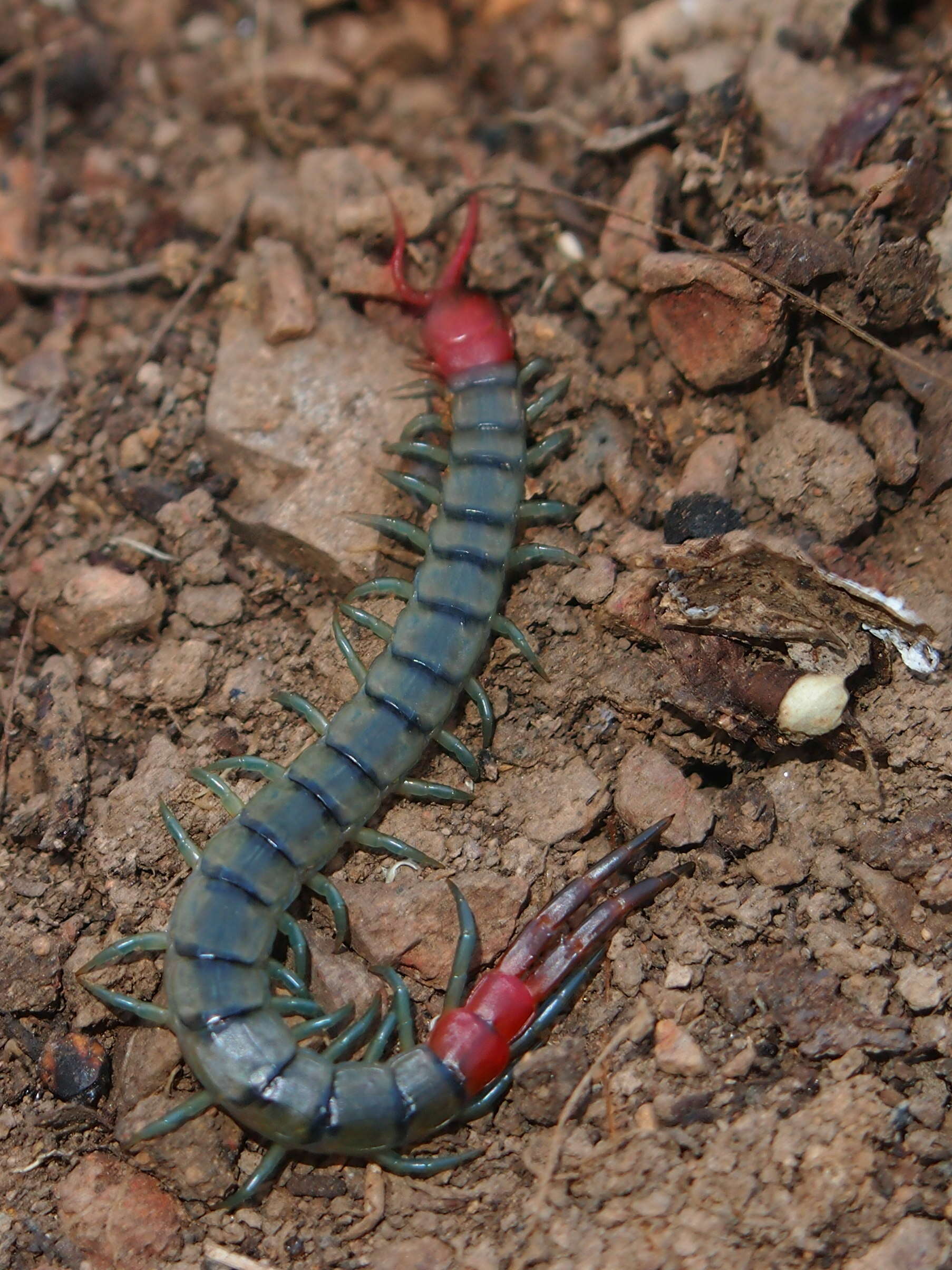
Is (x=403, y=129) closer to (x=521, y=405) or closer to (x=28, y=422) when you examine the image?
(x=521, y=405)

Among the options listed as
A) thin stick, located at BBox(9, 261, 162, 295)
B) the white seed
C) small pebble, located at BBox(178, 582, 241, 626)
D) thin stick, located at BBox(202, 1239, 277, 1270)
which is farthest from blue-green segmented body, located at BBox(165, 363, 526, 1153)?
thin stick, located at BBox(9, 261, 162, 295)

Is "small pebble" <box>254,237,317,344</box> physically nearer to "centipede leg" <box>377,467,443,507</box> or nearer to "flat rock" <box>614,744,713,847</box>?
"centipede leg" <box>377,467,443,507</box>

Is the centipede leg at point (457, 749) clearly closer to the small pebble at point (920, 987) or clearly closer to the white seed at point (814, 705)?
the white seed at point (814, 705)

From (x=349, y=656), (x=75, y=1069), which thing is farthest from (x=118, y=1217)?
(x=349, y=656)

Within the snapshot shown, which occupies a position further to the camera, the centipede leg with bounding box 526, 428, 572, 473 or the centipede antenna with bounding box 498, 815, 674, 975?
the centipede leg with bounding box 526, 428, 572, 473

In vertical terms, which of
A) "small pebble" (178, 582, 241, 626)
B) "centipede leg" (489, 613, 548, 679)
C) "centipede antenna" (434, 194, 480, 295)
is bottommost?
"small pebble" (178, 582, 241, 626)

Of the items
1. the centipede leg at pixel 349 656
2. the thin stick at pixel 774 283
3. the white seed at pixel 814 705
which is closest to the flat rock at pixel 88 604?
the centipede leg at pixel 349 656
